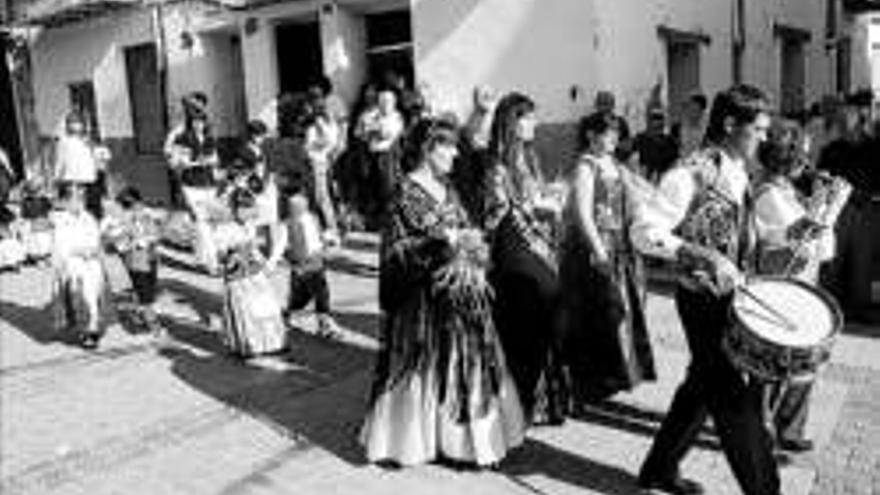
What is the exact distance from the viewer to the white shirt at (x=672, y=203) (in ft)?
16.3

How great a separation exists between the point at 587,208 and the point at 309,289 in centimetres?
344

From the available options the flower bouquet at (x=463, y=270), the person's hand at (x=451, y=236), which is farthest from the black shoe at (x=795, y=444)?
the person's hand at (x=451, y=236)

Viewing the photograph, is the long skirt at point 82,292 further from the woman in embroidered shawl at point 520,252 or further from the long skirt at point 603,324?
the long skirt at point 603,324

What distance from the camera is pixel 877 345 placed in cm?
830

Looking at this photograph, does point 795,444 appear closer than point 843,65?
Yes

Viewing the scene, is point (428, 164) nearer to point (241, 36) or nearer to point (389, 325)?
point (389, 325)

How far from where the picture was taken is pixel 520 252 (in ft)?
20.4

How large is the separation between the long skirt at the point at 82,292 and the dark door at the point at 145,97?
33.6ft

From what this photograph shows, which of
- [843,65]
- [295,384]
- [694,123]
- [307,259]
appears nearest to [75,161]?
[307,259]

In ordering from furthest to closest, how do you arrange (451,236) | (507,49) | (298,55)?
(298,55) < (507,49) < (451,236)

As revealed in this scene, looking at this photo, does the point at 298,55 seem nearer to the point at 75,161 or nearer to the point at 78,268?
the point at 75,161

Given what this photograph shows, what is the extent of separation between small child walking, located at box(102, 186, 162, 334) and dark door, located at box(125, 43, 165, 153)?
9.83 meters

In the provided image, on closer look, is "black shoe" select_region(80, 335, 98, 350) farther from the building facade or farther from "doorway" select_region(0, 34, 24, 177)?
"doorway" select_region(0, 34, 24, 177)

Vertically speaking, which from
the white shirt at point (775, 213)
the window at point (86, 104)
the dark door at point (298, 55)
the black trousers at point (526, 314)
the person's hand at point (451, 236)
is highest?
the dark door at point (298, 55)
